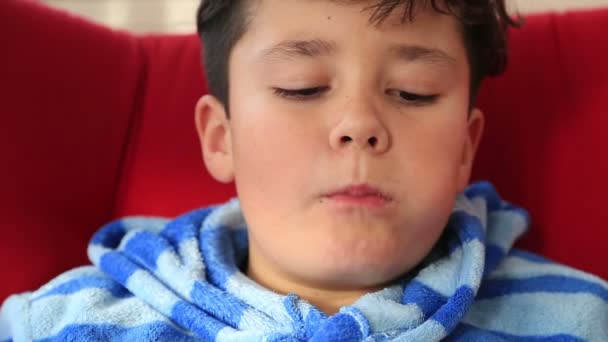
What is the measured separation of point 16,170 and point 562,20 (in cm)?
91

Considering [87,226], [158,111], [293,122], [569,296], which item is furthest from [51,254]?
[569,296]

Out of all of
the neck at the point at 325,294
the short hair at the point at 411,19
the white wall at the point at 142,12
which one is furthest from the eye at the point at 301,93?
the white wall at the point at 142,12

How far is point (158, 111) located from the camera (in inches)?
43.1

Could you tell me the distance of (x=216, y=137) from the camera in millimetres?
866

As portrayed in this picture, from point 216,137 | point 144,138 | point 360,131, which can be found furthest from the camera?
point 144,138

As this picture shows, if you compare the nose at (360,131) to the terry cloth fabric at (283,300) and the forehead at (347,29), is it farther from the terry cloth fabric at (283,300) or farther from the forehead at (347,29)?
the terry cloth fabric at (283,300)

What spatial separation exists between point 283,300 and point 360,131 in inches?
8.9

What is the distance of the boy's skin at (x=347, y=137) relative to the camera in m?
0.67

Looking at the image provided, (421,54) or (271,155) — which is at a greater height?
(421,54)

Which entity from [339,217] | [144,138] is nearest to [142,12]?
[144,138]

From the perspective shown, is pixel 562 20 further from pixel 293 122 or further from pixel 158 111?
pixel 158 111

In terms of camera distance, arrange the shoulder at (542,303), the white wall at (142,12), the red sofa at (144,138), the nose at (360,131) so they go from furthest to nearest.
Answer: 1. the white wall at (142,12)
2. the red sofa at (144,138)
3. the shoulder at (542,303)
4. the nose at (360,131)

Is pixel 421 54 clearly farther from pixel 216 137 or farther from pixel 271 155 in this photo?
pixel 216 137

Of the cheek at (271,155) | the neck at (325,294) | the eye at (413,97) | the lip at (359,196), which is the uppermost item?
the eye at (413,97)
